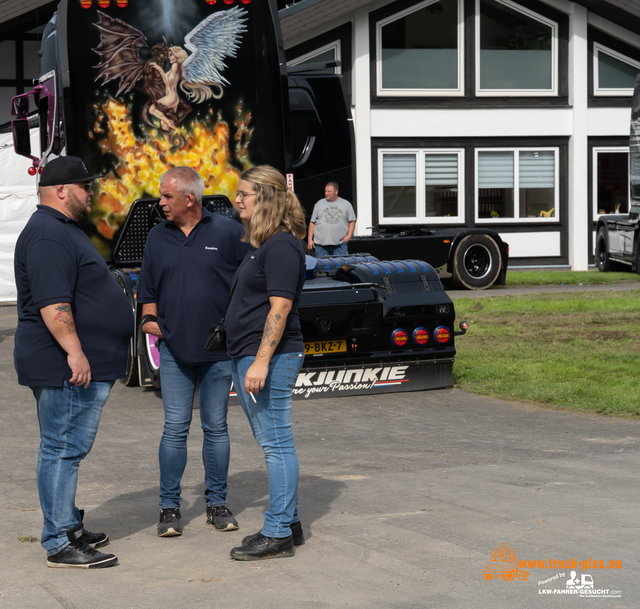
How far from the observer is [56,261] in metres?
4.45

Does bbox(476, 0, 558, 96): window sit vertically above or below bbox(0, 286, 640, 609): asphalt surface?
above

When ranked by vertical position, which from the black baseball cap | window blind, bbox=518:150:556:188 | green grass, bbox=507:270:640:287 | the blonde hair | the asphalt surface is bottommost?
the asphalt surface

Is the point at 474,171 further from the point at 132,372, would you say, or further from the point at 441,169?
the point at 132,372

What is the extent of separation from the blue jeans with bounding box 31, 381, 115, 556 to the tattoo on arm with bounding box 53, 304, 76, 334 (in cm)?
28

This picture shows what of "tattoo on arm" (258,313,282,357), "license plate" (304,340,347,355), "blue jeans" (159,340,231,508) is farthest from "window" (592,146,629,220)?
"tattoo on arm" (258,313,282,357)

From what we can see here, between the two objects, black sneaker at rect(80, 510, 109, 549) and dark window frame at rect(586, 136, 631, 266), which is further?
dark window frame at rect(586, 136, 631, 266)

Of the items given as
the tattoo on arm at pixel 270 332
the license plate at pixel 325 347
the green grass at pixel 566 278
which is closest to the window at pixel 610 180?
the green grass at pixel 566 278

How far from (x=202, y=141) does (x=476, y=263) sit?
10627 mm

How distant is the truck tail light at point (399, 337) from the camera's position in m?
9.03

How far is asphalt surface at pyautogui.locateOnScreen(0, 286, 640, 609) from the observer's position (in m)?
4.13

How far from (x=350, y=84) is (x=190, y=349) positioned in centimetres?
2108

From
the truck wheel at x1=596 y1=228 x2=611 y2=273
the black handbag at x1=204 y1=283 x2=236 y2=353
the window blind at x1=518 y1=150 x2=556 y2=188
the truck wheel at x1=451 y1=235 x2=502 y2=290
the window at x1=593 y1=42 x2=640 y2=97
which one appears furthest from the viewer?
the window at x1=593 y1=42 x2=640 y2=97

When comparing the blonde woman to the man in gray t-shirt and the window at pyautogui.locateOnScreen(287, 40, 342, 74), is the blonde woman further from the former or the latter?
the window at pyautogui.locateOnScreen(287, 40, 342, 74)

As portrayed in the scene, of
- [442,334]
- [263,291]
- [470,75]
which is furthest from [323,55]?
[263,291]
